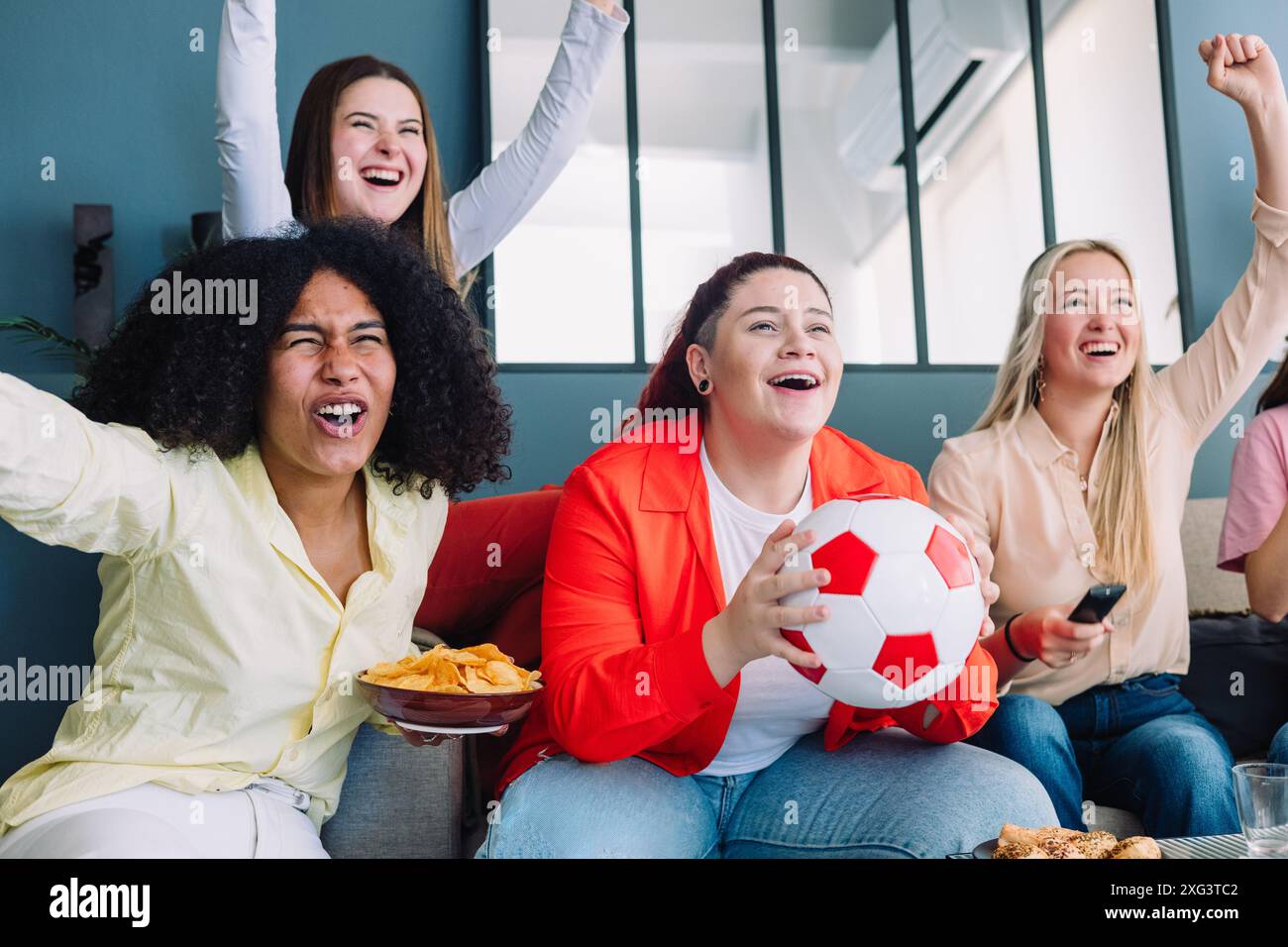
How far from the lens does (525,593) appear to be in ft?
7.43

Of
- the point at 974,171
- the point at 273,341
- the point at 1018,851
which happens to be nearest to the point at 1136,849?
the point at 1018,851

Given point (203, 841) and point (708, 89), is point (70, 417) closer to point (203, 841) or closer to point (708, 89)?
point (203, 841)

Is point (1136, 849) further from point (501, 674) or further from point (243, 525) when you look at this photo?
point (243, 525)

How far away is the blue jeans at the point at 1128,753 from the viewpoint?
6.73 feet

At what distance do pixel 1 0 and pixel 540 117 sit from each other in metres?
2.03

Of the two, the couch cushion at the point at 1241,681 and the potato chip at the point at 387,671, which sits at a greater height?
the potato chip at the point at 387,671

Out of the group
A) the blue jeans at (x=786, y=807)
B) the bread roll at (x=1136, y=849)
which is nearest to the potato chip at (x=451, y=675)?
the blue jeans at (x=786, y=807)

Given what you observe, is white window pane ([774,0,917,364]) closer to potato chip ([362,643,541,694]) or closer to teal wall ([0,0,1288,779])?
teal wall ([0,0,1288,779])

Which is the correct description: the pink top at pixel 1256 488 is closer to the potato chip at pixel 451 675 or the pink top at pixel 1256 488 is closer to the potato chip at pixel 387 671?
the potato chip at pixel 451 675

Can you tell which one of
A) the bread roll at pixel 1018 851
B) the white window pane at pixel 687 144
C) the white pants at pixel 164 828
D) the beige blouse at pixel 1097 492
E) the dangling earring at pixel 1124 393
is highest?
the white window pane at pixel 687 144

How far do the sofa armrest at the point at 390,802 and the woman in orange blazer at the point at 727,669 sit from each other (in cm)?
14

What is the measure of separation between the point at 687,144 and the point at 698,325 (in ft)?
6.78

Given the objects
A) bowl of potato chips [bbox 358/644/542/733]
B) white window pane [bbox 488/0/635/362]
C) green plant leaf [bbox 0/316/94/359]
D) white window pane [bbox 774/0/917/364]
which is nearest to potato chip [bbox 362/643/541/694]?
bowl of potato chips [bbox 358/644/542/733]

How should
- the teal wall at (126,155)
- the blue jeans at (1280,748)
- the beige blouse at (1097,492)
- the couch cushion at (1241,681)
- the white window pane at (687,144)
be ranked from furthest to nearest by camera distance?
the white window pane at (687,144)
the teal wall at (126,155)
the couch cushion at (1241,681)
the beige blouse at (1097,492)
the blue jeans at (1280,748)
